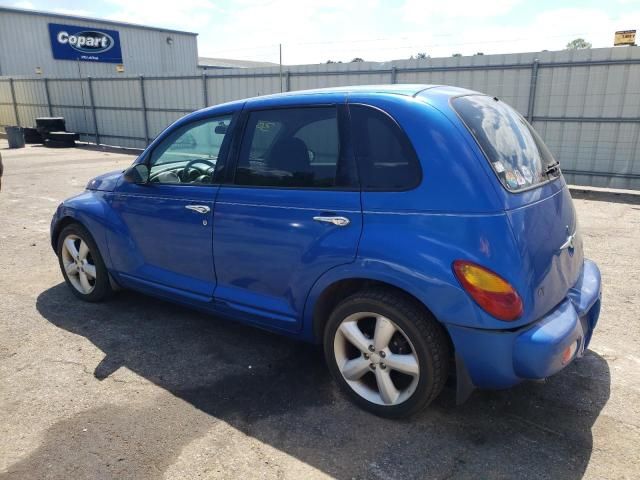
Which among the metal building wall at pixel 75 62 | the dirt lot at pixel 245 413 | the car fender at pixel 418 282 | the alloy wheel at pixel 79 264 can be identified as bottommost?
the dirt lot at pixel 245 413

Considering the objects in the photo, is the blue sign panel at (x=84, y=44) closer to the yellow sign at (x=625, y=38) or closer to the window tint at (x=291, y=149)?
the yellow sign at (x=625, y=38)

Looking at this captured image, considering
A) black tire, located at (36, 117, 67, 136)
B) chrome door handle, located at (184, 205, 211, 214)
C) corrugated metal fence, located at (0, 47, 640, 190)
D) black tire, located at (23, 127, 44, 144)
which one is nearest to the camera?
chrome door handle, located at (184, 205, 211, 214)

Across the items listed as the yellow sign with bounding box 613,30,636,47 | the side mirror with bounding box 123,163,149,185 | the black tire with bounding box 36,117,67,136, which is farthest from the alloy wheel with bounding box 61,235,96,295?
the black tire with bounding box 36,117,67,136

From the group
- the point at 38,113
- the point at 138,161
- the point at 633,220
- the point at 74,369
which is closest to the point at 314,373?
the point at 74,369

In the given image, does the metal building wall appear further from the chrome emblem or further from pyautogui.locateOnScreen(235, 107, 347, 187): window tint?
the chrome emblem

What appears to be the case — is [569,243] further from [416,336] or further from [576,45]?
[576,45]

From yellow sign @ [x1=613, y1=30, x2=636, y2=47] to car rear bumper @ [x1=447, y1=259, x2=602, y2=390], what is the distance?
29.7 ft

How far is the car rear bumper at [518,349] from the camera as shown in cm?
234

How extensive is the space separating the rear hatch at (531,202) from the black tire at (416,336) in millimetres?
459

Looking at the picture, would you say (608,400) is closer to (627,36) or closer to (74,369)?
(74,369)

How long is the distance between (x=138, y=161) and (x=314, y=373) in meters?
2.16

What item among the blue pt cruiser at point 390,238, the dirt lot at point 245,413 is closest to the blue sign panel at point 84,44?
the dirt lot at point 245,413

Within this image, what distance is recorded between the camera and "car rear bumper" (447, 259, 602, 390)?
2.34 m

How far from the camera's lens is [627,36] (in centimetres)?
935
